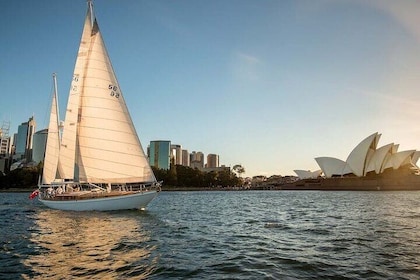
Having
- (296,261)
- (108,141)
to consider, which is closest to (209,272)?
(296,261)

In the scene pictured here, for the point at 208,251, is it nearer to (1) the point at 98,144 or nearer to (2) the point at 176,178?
(1) the point at 98,144

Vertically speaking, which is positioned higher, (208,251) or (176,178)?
(176,178)

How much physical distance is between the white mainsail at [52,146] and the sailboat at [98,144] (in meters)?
4.31

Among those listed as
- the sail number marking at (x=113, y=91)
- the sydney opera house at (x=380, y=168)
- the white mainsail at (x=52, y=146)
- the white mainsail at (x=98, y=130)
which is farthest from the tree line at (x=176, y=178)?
the sail number marking at (x=113, y=91)

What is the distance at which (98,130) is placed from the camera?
31828mm

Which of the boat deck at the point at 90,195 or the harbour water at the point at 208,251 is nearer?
the harbour water at the point at 208,251

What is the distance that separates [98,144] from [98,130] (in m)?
1.37

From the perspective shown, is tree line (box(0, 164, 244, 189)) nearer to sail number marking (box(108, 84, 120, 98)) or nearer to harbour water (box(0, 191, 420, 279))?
sail number marking (box(108, 84, 120, 98))

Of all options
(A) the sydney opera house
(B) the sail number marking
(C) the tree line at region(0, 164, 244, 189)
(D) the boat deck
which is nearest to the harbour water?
(D) the boat deck

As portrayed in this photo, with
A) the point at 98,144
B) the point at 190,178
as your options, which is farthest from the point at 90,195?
the point at 190,178

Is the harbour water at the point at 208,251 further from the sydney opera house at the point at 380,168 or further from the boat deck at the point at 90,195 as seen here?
the sydney opera house at the point at 380,168

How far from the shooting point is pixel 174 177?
160125 mm

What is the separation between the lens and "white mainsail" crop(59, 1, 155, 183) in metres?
31.5

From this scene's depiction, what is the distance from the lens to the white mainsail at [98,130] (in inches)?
1238
